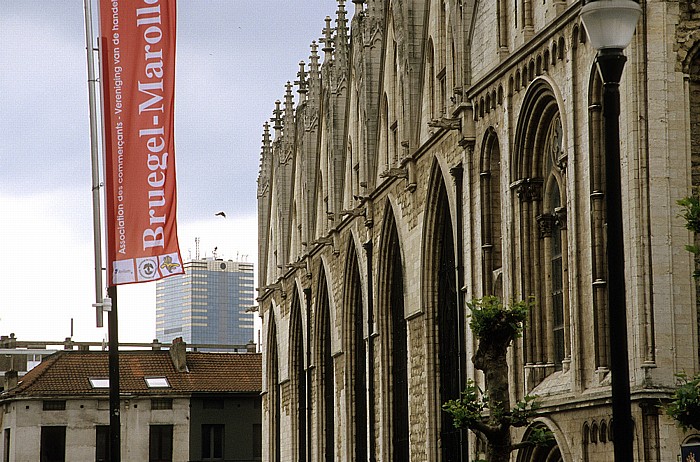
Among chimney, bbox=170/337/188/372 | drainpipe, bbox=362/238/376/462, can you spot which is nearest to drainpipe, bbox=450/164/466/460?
drainpipe, bbox=362/238/376/462

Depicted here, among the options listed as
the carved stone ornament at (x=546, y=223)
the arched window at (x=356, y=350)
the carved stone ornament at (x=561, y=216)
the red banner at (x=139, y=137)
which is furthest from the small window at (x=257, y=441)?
the red banner at (x=139, y=137)

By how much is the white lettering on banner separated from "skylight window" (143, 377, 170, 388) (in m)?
52.6

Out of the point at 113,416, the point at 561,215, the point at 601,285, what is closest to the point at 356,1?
the point at 561,215

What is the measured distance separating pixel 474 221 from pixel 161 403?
147 ft

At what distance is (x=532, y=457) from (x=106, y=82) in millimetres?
11768

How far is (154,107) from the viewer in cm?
2383

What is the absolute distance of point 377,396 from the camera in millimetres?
42312

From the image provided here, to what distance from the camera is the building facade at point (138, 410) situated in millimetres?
72438

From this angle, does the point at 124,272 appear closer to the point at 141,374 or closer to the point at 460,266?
the point at 460,266

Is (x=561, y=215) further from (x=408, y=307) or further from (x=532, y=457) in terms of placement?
(x=408, y=307)

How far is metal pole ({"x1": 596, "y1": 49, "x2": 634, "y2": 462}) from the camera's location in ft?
41.9

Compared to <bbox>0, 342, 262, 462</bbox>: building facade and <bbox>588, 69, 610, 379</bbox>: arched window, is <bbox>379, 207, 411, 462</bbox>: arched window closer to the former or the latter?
<bbox>588, 69, 610, 379</bbox>: arched window

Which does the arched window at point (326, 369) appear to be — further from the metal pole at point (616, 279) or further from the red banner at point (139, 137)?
the metal pole at point (616, 279)

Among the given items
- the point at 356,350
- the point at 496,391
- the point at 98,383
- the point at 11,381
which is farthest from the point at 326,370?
the point at 11,381
